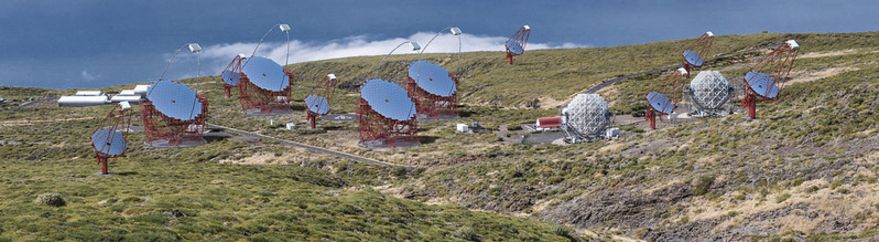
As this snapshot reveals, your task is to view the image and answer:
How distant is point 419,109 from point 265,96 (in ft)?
86.7

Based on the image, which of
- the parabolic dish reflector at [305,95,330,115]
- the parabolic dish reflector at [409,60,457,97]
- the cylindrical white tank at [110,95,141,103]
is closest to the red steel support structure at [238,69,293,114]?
the parabolic dish reflector at [305,95,330,115]

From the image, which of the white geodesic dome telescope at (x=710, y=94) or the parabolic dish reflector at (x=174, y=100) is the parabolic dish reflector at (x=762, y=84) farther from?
the parabolic dish reflector at (x=174, y=100)

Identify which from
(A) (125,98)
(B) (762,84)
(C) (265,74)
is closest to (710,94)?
(B) (762,84)

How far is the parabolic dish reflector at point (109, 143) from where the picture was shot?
62.8 m

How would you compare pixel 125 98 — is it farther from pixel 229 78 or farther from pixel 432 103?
pixel 432 103

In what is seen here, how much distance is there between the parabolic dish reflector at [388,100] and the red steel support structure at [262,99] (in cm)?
3281

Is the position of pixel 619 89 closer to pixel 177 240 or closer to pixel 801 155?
pixel 801 155

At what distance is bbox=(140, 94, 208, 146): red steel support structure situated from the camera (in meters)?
89.4

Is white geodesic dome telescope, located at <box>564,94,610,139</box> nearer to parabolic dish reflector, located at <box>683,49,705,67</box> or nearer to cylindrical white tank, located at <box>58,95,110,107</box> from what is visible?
parabolic dish reflector, located at <box>683,49,705,67</box>

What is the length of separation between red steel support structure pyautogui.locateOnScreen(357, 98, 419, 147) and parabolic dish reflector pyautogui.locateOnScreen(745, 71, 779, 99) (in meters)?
37.4

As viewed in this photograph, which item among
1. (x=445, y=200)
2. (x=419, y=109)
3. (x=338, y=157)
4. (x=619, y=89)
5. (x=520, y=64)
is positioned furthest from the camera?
(x=520, y=64)

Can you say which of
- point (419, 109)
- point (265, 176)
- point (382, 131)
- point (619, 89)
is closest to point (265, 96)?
point (419, 109)

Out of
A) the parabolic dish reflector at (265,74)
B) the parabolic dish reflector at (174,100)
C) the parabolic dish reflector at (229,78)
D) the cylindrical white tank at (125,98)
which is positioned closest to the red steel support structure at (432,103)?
the parabolic dish reflector at (265,74)

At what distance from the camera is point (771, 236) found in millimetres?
40469
